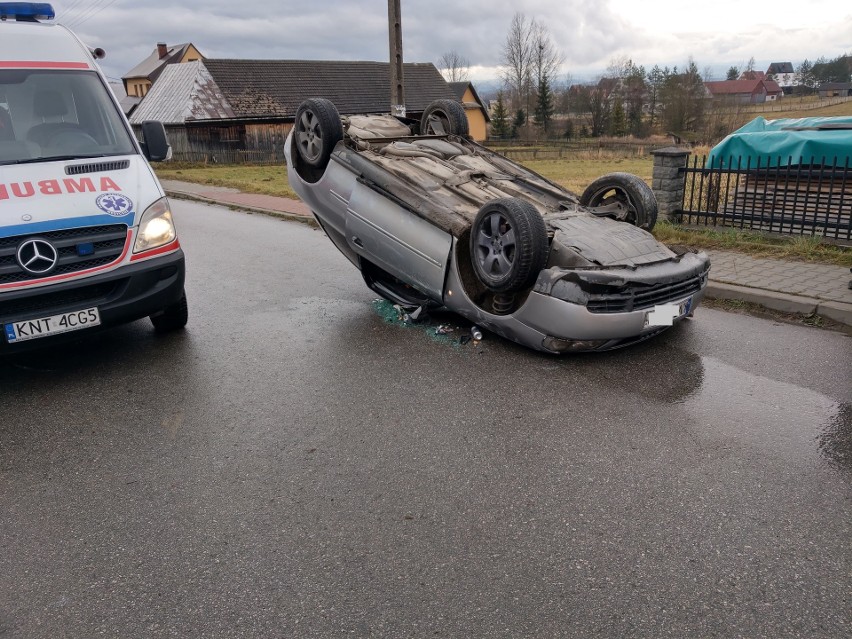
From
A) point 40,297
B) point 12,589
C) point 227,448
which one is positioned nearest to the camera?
point 12,589

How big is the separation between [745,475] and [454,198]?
3302mm

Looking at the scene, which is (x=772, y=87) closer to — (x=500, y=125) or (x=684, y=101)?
(x=684, y=101)

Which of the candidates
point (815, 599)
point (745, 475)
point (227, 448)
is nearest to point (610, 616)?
point (815, 599)

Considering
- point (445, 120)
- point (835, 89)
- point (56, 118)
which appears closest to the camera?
point (56, 118)

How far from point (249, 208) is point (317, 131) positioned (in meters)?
8.35

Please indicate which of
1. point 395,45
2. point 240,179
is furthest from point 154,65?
point 395,45

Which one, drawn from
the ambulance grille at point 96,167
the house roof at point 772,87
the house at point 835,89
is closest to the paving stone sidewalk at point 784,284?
the ambulance grille at point 96,167

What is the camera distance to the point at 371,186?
19.5ft

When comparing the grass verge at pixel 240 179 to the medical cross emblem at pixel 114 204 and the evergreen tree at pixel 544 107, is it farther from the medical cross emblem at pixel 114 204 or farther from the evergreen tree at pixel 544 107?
the evergreen tree at pixel 544 107

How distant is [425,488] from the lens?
350cm

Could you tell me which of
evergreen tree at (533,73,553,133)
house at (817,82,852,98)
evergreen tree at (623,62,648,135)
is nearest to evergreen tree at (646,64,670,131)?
evergreen tree at (623,62,648,135)

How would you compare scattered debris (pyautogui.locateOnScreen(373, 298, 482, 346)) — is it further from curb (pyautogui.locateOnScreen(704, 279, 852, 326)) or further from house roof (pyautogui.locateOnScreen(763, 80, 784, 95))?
house roof (pyautogui.locateOnScreen(763, 80, 784, 95))

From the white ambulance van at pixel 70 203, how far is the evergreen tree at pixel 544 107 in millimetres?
66541

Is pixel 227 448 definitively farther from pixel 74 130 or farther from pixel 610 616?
pixel 74 130
